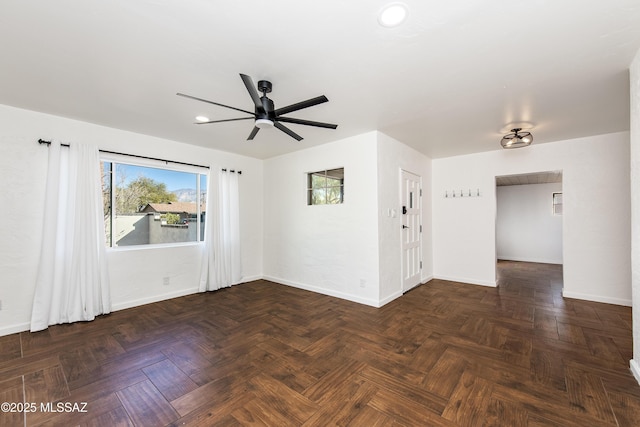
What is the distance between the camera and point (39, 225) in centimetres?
312

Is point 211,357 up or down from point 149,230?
down

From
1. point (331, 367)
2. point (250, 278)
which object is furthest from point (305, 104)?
point (250, 278)

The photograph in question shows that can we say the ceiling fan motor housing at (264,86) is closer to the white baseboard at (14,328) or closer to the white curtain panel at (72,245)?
the white curtain panel at (72,245)

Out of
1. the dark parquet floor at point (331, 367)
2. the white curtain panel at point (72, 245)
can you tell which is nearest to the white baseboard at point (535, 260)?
the dark parquet floor at point (331, 367)

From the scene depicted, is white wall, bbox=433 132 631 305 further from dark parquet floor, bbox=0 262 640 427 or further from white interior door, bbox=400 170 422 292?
white interior door, bbox=400 170 422 292

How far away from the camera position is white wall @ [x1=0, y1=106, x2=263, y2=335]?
2938 millimetres

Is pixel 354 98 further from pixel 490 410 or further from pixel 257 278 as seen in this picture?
pixel 257 278

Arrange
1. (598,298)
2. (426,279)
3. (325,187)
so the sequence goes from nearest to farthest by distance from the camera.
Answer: (598,298), (325,187), (426,279)

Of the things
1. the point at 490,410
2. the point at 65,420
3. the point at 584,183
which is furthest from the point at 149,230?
the point at 584,183

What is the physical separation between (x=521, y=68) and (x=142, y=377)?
13.3ft

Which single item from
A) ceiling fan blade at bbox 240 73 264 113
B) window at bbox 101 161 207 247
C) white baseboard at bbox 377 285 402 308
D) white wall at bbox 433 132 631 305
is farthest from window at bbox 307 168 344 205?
white wall at bbox 433 132 631 305

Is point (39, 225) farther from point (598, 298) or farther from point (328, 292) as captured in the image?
point (598, 298)

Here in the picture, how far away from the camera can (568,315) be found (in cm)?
335

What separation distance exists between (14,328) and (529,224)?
1076 centimetres
